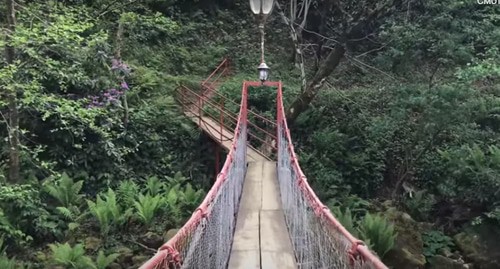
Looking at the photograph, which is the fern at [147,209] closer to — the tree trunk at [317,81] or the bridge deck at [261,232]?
the bridge deck at [261,232]

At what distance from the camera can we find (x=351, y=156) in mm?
10391

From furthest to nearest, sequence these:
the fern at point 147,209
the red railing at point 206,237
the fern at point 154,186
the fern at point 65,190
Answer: the fern at point 154,186 < the fern at point 65,190 < the fern at point 147,209 < the red railing at point 206,237

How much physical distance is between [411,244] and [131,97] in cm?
625

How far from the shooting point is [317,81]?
394 inches

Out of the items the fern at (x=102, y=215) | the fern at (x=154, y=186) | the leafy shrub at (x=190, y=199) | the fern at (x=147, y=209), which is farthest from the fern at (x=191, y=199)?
the fern at (x=102, y=215)

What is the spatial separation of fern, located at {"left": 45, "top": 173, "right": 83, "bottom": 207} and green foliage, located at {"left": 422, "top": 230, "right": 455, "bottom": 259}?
19.0 feet

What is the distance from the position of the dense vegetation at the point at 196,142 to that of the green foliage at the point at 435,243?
34mm

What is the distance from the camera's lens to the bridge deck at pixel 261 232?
14.5 feet

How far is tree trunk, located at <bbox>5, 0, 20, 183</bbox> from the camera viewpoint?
7.14 meters

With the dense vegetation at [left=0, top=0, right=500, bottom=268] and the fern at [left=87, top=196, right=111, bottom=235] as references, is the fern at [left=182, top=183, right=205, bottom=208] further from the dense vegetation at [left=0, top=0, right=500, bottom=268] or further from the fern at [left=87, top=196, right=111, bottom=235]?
the fern at [left=87, top=196, right=111, bottom=235]

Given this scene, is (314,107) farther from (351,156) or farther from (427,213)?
(427,213)

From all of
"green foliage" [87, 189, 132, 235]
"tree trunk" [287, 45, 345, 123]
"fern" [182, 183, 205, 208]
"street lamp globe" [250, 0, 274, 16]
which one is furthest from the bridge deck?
"tree trunk" [287, 45, 345, 123]

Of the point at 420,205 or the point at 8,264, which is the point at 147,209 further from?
the point at 420,205

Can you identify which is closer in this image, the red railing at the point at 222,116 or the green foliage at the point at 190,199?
the green foliage at the point at 190,199
